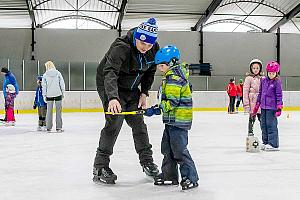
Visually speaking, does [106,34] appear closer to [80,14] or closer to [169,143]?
[80,14]

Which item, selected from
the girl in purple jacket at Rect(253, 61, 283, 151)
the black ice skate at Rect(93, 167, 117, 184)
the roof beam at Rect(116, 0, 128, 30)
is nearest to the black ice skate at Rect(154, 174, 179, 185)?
the black ice skate at Rect(93, 167, 117, 184)

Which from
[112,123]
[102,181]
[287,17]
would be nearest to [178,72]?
[112,123]

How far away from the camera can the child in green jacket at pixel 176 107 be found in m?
3.41

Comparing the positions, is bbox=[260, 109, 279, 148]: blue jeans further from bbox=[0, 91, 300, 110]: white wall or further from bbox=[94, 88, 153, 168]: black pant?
bbox=[0, 91, 300, 110]: white wall

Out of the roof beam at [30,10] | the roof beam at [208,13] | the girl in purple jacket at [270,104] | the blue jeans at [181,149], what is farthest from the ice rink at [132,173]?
the roof beam at [30,10]

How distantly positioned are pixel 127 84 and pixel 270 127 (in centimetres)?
281

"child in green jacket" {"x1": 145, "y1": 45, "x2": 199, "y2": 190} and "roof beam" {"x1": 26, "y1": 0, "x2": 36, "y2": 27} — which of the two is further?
"roof beam" {"x1": 26, "y1": 0, "x2": 36, "y2": 27}

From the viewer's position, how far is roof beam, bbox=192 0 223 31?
69.3 feet

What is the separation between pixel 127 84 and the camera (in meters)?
3.80

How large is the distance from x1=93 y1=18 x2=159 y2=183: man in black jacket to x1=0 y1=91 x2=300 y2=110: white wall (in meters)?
14.2

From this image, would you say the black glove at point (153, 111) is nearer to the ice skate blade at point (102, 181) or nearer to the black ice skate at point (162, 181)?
the black ice skate at point (162, 181)

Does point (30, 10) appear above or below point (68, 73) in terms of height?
above

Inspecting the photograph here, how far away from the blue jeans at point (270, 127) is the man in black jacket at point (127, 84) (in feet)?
8.04

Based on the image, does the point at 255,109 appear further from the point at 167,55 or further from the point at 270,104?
the point at 167,55
